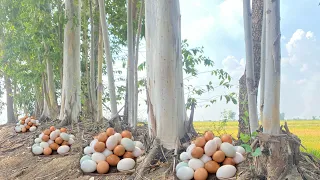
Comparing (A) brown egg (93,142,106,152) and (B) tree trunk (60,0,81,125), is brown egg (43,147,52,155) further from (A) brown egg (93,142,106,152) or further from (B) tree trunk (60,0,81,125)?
(B) tree trunk (60,0,81,125)

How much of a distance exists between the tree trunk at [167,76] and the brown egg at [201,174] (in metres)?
0.53

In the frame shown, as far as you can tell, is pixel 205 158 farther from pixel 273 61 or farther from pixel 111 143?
pixel 111 143

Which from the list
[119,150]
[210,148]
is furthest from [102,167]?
[210,148]

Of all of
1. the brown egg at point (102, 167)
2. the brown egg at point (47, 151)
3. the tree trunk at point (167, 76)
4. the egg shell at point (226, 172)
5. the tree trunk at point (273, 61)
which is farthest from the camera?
the brown egg at point (47, 151)

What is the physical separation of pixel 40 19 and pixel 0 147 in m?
2.88

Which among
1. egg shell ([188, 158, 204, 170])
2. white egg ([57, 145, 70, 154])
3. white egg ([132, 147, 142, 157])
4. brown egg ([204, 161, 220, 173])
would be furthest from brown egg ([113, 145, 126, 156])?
white egg ([57, 145, 70, 154])

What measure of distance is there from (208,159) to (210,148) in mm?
91

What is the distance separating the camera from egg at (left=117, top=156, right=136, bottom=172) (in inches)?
123

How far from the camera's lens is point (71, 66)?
691 cm

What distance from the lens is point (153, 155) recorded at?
2977 mm

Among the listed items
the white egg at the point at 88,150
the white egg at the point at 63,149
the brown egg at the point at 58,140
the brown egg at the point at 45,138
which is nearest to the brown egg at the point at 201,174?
the white egg at the point at 88,150

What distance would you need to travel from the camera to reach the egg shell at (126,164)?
3129mm

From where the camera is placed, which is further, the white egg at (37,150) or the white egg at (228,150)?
the white egg at (37,150)

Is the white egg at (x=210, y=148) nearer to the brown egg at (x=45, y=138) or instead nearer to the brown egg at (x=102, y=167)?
the brown egg at (x=102, y=167)
